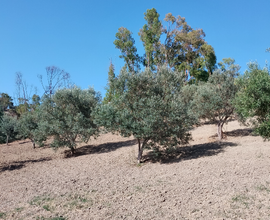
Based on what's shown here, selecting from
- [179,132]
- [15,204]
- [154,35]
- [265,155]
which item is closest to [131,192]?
[15,204]

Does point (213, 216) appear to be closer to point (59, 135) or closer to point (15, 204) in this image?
point (15, 204)

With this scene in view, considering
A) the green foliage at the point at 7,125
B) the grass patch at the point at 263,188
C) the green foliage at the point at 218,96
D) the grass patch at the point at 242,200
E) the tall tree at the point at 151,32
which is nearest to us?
the grass patch at the point at 242,200

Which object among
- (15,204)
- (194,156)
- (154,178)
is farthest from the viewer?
(194,156)

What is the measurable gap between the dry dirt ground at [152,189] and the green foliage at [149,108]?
5.74 ft

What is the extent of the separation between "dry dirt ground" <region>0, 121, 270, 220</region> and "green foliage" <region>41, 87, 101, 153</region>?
9.88 ft

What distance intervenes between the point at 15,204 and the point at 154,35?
29719 millimetres

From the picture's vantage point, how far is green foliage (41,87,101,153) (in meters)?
14.2

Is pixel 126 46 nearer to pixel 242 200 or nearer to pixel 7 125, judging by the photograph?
pixel 7 125

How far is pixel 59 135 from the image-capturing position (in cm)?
1506

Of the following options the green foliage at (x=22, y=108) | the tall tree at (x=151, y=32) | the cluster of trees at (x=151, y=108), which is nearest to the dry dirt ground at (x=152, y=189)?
the cluster of trees at (x=151, y=108)

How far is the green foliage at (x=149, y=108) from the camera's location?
963 centimetres

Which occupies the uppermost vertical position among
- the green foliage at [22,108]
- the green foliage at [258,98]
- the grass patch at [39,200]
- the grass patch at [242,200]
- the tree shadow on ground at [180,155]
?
the green foliage at [22,108]

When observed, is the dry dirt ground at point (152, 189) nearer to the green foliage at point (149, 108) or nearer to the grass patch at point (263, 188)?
the grass patch at point (263, 188)

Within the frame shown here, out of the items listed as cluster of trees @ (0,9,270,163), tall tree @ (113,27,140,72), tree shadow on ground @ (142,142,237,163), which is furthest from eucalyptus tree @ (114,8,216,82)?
tree shadow on ground @ (142,142,237,163)
